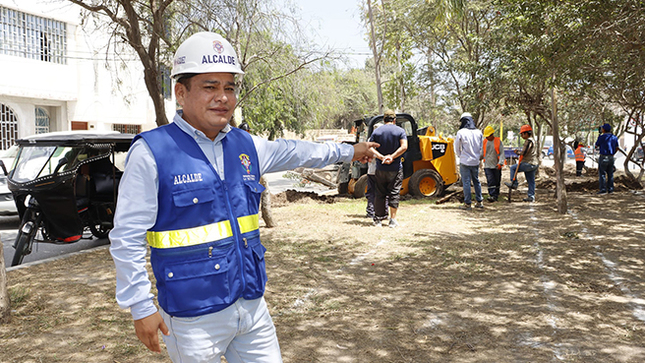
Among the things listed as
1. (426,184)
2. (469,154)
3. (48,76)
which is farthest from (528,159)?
(48,76)

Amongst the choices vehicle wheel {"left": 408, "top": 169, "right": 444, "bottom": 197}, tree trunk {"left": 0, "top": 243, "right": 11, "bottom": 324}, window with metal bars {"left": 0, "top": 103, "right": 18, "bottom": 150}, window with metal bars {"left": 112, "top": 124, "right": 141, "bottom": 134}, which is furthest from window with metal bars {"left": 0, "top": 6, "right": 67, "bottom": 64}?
tree trunk {"left": 0, "top": 243, "right": 11, "bottom": 324}

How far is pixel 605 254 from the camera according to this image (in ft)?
22.9

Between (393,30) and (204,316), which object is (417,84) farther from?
(204,316)

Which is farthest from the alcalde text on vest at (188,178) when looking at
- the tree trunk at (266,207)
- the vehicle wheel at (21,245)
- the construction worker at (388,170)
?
the tree trunk at (266,207)

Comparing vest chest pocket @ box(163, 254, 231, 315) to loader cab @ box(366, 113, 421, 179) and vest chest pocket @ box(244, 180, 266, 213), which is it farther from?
loader cab @ box(366, 113, 421, 179)

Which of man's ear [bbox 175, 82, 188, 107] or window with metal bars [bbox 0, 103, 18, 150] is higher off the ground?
window with metal bars [bbox 0, 103, 18, 150]

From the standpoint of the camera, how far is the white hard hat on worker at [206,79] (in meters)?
2.23

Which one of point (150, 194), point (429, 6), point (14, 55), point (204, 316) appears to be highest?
point (429, 6)

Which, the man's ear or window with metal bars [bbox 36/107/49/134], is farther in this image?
window with metal bars [bbox 36/107/49/134]

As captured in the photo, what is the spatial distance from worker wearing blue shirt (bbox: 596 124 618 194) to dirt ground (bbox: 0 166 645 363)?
540 centimetres

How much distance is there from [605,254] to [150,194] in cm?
659

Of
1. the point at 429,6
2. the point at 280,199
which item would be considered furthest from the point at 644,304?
the point at 429,6

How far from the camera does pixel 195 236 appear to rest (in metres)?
2.13

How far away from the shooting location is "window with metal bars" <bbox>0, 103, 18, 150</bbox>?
805 inches
